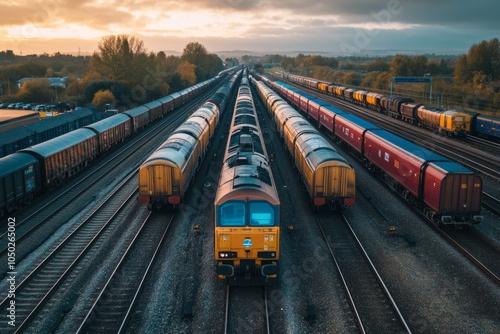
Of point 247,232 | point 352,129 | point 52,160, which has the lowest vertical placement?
point 247,232

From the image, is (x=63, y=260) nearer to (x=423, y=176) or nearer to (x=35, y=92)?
(x=423, y=176)

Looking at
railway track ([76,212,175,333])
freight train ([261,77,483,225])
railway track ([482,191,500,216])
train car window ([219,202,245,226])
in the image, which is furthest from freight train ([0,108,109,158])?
railway track ([482,191,500,216])

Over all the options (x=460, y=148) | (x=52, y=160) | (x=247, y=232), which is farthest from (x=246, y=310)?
(x=460, y=148)

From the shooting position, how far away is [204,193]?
2609 cm

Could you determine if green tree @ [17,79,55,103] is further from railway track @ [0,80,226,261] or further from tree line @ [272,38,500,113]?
tree line @ [272,38,500,113]

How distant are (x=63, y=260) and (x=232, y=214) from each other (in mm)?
7980

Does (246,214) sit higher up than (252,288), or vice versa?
(246,214)

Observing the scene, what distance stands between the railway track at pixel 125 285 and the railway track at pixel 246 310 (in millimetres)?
3175

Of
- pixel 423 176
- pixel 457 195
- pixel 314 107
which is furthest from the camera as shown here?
pixel 314 107

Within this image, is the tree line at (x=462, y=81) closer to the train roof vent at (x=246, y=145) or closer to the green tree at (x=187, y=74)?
the green tree at (x=187, y=74)

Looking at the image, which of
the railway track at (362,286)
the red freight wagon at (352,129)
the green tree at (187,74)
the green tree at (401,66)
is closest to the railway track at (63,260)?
the railway track at (362,286)

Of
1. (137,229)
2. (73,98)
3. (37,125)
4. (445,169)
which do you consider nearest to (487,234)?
(445,169)

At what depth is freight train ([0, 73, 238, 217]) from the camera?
71.5 ft

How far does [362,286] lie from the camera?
48.6ft
